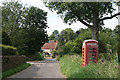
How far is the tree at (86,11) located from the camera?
18719 millimetres

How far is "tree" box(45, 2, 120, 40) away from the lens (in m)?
18.7

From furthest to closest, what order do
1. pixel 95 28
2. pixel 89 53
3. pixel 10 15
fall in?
pixel 10 15
pixel 95 28
pixel 89 53

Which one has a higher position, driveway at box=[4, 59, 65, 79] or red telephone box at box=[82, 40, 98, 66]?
red telephone box at box=[82, 40, 98, 66]

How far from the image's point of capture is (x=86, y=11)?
19.3 meters

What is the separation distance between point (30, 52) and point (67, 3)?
101 feet

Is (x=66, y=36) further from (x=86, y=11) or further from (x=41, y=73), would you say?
(x=41, y=73)

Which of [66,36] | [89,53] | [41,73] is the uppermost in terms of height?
[66,36]

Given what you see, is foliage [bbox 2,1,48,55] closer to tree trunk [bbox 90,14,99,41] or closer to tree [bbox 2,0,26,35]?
tree [bbox 2,0,26,35]

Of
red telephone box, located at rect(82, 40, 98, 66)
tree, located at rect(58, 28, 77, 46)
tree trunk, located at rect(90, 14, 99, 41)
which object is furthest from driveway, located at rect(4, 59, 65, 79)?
tree, located at rect(58, 28, 77, 46)

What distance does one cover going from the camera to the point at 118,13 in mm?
20672

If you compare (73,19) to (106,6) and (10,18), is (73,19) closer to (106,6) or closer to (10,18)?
(106,6)

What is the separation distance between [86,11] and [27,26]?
1170 inches

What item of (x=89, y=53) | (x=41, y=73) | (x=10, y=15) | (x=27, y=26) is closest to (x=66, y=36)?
(x=27, y=26)

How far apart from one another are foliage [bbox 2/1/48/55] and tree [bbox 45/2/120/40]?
28.7 feet
